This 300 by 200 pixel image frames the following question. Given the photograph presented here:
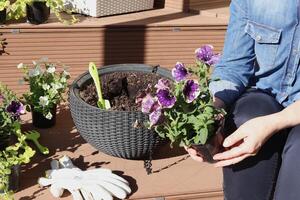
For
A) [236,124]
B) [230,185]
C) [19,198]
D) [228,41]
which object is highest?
[228,41]

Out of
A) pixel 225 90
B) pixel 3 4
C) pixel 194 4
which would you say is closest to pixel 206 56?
pixel 225 90

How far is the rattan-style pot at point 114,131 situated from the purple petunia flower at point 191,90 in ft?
0.88

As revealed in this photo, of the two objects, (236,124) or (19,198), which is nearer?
(236,124)

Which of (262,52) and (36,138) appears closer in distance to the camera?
(262,52)

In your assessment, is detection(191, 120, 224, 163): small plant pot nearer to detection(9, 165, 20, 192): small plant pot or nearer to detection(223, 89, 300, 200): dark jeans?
detection(223, 89, 300, 200): dark jeans

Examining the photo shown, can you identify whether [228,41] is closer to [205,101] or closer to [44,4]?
[205,101]

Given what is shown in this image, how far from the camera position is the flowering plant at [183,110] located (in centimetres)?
132

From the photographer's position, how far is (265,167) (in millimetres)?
1327

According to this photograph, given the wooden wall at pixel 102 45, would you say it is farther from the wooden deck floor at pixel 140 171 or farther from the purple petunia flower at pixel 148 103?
the purple petunia flower at pixel 148 103

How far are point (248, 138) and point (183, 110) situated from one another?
0.19m

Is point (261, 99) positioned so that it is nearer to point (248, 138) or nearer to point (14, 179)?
point (248, 138)

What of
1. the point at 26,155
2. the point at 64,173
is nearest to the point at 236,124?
the point at 64,173

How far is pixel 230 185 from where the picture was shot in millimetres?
1375

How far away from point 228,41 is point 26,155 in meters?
0.71
